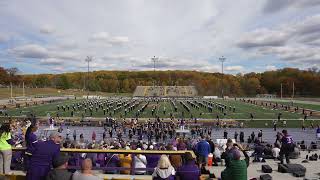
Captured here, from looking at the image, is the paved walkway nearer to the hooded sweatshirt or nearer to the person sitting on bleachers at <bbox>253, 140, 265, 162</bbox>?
the person sitting on bleachers at <bbox>253, 140, 265, 162</bbox>

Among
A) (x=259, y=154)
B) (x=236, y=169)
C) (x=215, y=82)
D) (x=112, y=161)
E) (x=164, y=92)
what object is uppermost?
(x=215, y=82)

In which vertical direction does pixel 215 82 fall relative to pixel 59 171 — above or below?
above

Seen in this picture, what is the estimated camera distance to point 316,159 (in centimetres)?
1469

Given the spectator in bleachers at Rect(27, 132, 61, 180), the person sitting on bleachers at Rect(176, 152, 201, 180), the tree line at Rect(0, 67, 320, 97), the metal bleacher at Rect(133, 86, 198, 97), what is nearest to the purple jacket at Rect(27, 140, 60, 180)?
the spectator in bleachers at Rect(27, 132, 61, 180)

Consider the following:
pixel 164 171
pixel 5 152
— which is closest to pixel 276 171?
pixel 164 171

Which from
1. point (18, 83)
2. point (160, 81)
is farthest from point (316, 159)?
Answer: point (160, 81)

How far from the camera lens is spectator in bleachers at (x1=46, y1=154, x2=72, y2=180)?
527cm

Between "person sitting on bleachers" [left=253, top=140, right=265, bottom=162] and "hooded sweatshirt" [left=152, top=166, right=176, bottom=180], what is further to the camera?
"person sitting on bleachers" [left=253, top=140, right=265, bottom=162]

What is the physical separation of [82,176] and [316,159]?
38.7ft

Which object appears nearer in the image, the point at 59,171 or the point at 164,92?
the point at 59,171

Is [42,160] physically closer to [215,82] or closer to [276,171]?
[276,171]

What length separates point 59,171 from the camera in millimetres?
5316

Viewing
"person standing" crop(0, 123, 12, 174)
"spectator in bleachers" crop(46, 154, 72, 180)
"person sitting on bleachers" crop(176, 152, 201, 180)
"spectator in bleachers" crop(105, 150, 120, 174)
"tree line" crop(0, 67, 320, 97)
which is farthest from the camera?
"tree line" crop(0, 67, 320, 97)

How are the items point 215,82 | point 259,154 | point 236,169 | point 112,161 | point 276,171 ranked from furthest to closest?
point 215,82
point 259,154
point 276,171
point 112,161
point 236,169
